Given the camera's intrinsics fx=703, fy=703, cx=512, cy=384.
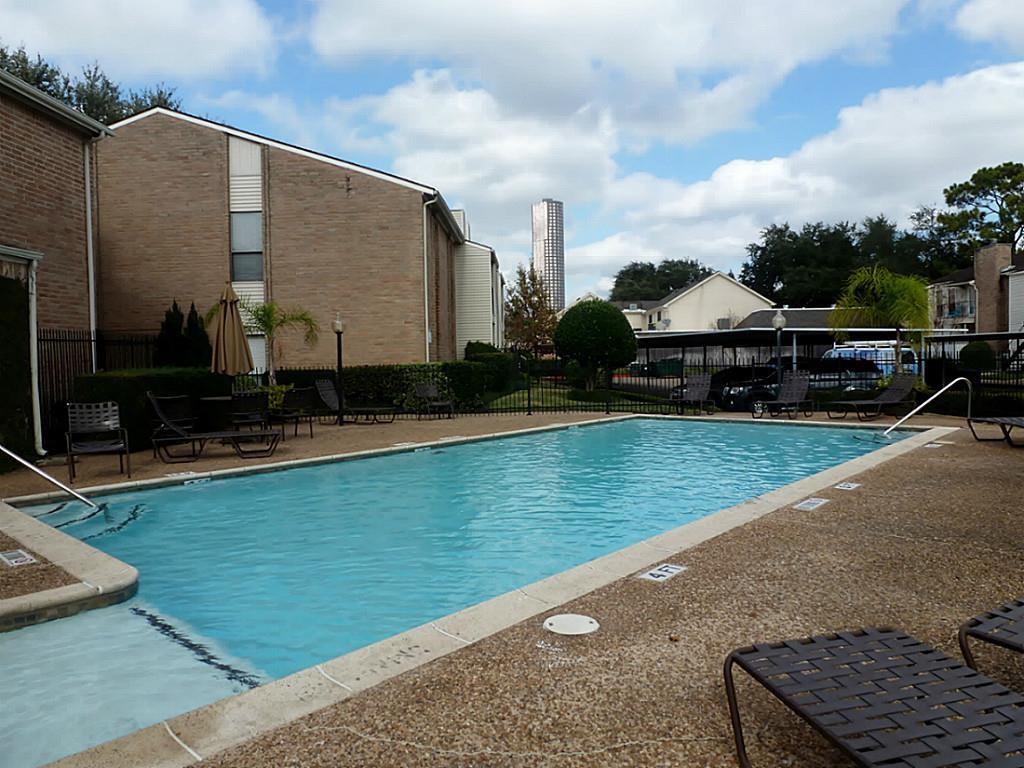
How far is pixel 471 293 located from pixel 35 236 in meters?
17.1

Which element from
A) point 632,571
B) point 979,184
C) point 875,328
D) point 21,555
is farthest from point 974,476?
point 979,184

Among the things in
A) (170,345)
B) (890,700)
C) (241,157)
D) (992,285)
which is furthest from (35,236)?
(992,285)

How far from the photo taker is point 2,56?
2811 centimetres

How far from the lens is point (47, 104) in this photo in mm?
12820

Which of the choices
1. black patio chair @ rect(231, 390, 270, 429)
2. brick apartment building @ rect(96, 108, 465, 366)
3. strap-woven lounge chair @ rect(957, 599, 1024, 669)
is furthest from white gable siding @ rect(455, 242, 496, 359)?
strap-woven lounge chair @ rect(957, 599, 1024, 669)

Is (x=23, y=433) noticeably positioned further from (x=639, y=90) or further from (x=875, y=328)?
(x=875, y=328)

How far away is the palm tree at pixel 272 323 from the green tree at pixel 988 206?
155 feet

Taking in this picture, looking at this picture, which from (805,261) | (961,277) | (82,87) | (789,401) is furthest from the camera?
(805,261)

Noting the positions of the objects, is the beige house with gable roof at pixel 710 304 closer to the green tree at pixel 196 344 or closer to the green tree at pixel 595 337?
the green tree at pixel 595 337

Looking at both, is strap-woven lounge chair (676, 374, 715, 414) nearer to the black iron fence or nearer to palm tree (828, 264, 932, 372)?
palm tree (828, 264, 932, 372)

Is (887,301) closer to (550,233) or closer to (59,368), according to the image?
(59,368)

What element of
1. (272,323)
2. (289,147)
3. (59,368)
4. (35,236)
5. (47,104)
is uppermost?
(289,147)

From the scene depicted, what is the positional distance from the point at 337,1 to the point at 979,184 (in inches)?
2145

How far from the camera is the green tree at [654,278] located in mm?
86000
